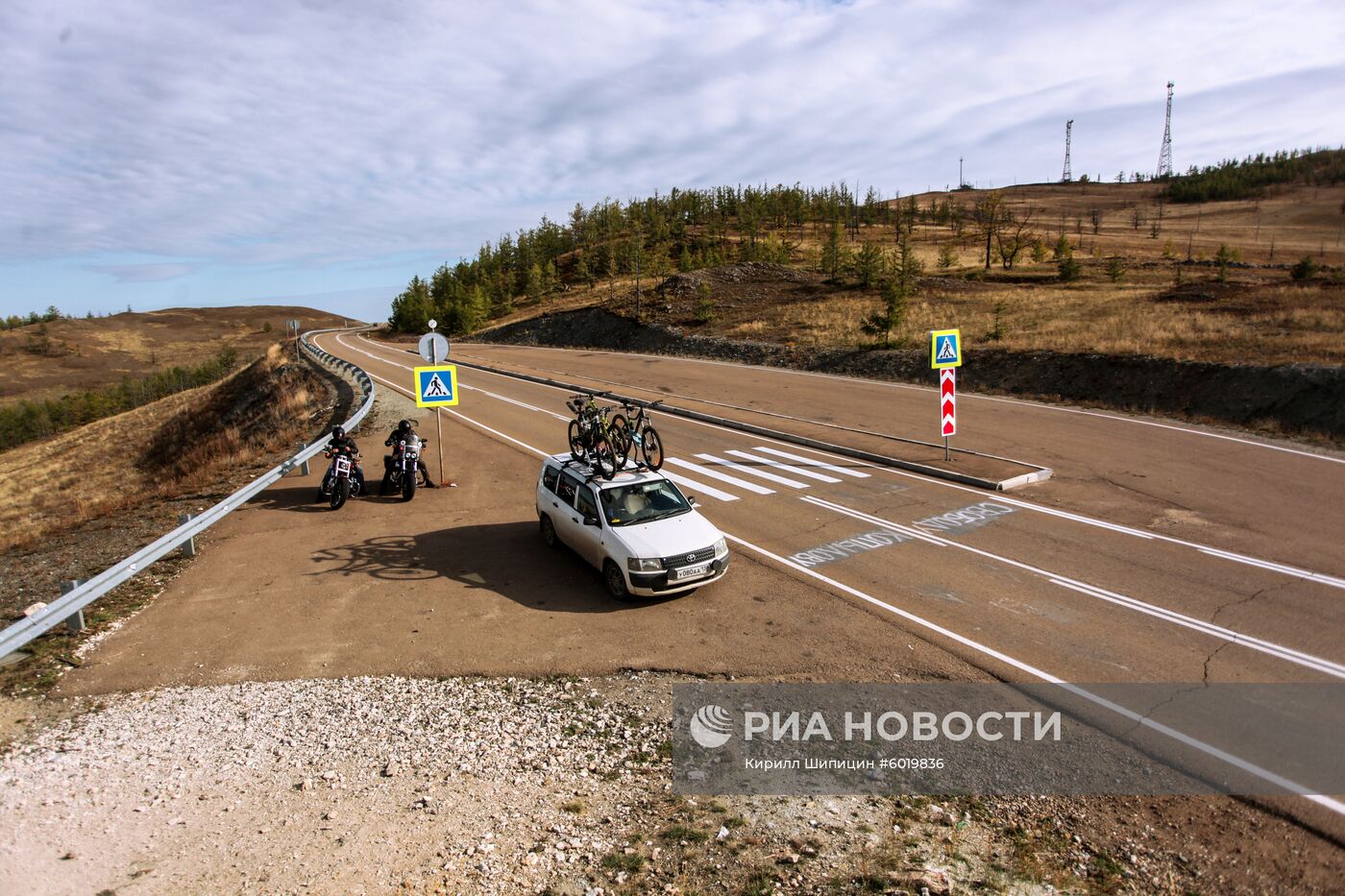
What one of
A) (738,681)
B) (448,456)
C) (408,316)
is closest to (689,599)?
(738,681)

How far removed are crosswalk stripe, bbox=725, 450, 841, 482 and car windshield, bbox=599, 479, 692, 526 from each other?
557 cm

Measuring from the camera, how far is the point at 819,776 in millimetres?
5891

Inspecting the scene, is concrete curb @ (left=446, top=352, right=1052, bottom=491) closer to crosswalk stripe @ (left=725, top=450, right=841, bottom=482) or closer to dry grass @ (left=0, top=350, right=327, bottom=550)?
crosswalk stripe @ (left=725, top=450, right=841, bottom=482)

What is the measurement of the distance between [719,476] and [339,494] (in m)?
8.06

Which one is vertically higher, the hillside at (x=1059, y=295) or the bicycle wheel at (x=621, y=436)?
the hillside at (x=1059, y=295)

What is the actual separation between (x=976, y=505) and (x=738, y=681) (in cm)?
775

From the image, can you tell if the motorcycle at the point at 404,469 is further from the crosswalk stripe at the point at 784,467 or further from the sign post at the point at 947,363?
the sign post at the point at 947,363

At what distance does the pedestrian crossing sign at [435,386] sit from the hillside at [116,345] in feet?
432

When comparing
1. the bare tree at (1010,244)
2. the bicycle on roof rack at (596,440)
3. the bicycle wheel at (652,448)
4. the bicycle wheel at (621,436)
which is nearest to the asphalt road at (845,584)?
the bicycle wheel at (652,448)

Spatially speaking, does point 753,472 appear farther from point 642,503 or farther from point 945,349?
point 642,503

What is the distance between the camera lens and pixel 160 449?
37.1 m

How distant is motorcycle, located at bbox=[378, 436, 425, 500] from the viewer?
14.8 m

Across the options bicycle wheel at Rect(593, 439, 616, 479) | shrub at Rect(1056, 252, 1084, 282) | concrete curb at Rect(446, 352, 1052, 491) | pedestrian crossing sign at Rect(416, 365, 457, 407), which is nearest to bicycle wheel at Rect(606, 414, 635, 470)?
bicycle wheel at Rect(593, 439, 616, 479)

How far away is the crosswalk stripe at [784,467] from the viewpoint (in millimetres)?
15406
